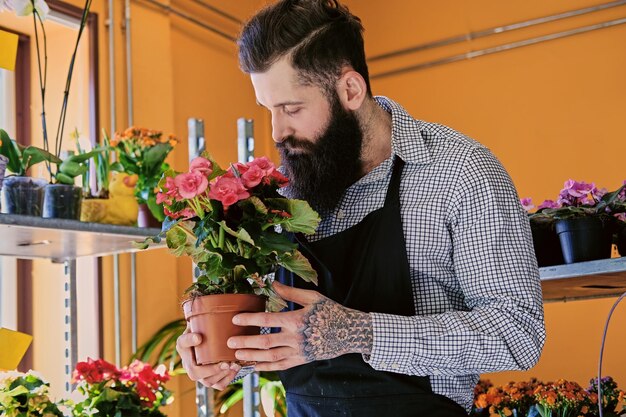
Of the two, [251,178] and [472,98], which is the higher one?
[472,98]

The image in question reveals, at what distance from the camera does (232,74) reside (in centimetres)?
568

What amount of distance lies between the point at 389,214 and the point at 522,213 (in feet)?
0.87

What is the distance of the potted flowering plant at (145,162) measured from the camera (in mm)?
3260

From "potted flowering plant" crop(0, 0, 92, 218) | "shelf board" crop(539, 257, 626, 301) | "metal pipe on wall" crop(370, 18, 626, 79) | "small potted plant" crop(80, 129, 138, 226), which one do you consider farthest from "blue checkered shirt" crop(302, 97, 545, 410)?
"metal pipe on wall" crop(370, 18, 626, 79)

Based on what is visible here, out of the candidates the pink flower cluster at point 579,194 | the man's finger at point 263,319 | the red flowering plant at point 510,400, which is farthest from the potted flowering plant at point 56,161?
the pink flower cluster at point 579,194

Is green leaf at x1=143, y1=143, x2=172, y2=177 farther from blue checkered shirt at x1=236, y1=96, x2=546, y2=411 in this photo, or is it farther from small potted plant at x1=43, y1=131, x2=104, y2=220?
blue checkered shirt at x1=236, y1=96, x2=546, y2=411

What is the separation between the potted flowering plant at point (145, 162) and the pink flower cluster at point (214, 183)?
5.44 feet

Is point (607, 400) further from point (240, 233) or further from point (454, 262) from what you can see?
point (240, 233)

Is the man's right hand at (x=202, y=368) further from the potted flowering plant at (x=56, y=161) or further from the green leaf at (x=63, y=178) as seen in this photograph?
the green leaf at (x=63, y=178)

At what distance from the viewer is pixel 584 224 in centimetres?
242

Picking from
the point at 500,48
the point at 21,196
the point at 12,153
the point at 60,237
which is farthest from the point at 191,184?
the point at 500,48

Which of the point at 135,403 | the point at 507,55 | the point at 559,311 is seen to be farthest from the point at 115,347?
the point at 507,55

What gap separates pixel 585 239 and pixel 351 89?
91 cm

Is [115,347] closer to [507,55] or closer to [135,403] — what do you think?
[135,403]
